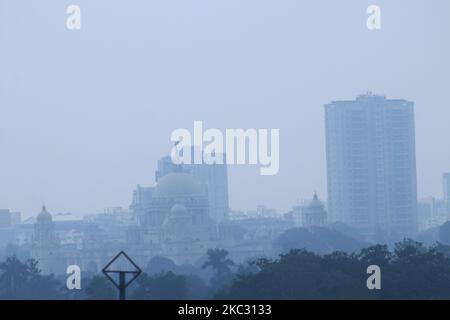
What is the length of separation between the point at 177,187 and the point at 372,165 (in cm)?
2033

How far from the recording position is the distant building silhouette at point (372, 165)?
116250 millimetres

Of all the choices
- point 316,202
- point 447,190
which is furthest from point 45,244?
point 447,190

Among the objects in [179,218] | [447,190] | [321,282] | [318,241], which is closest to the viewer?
[321,282]

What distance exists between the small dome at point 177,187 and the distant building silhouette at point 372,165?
17347 mm

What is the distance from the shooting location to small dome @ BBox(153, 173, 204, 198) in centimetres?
10138

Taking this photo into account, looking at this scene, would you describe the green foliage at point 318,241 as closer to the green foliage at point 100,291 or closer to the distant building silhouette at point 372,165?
the distant building silhouette at point 372,165

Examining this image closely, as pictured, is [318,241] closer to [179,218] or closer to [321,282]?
[179,218]

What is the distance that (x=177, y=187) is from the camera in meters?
101

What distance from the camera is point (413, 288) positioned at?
37406mm

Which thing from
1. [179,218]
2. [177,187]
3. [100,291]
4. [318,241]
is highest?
[177,187]

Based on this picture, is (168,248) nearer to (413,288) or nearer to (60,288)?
(60,288)

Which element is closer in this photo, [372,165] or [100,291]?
[100,291]

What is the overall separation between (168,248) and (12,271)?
4089 centimetres
